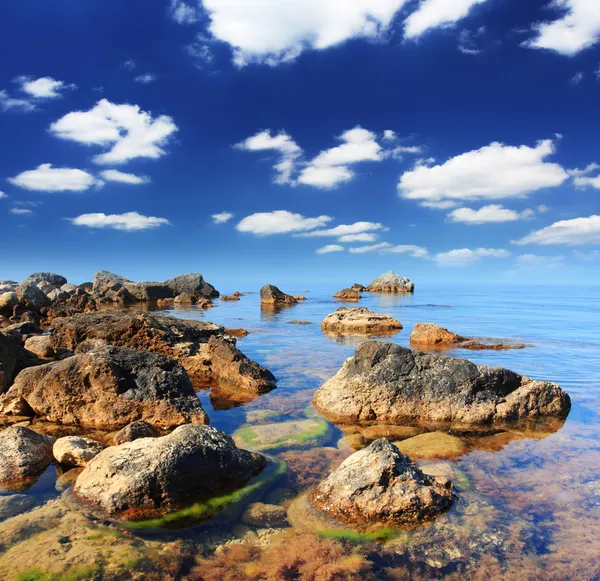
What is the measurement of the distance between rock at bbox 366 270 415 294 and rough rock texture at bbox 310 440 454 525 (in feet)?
285

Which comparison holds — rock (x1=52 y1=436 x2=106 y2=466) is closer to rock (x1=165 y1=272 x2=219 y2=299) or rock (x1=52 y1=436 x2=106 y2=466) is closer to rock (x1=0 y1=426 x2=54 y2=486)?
rock (x1=0 y1=426 x2=54 y2=486)

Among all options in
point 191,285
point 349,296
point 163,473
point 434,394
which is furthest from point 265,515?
point 349,296

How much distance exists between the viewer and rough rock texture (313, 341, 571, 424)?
32.6ft

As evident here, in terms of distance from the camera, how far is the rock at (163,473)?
19.3ft

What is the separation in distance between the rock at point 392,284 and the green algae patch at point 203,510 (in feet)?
286

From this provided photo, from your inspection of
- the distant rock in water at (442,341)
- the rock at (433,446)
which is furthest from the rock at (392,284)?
the rock at (433,446)

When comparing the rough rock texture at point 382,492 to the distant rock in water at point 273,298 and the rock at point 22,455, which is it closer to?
the rock at point 22,455

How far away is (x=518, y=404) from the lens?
33.0 ft

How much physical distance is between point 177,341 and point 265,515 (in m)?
10.2

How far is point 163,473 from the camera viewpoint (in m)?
6.08

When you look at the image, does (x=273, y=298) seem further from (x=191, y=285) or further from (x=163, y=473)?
(x=163, y=473)

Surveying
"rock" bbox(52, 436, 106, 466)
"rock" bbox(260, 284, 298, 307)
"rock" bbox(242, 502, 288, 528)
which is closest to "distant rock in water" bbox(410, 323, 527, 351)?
"rock" bbox(242, 502, 288, 528)

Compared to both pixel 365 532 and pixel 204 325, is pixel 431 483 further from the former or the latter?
pixel 204 325

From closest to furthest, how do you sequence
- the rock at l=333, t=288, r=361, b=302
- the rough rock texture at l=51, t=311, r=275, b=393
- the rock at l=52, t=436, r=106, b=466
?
the rock at l=52, t=436, r=106, b=466 → the rough rock texture at l=51, t=311, r=275, b=393 → the rock at l=333, t=288, r=361, b=302
